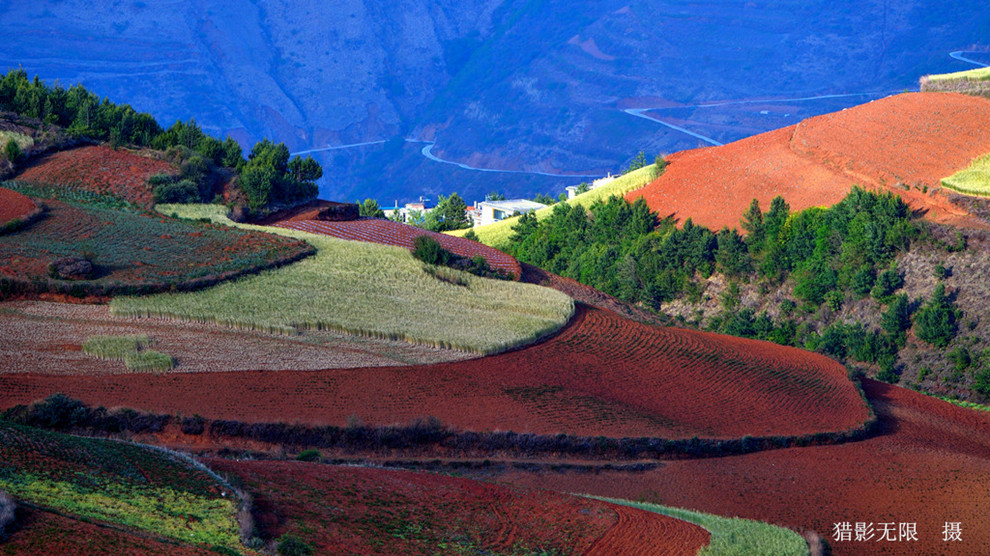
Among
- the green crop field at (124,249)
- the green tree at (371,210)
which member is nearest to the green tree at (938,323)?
the green crop field at (124,249)

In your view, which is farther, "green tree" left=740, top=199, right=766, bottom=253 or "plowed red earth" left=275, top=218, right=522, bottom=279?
"green tree" left=740, top=199, right=766, bottom=253

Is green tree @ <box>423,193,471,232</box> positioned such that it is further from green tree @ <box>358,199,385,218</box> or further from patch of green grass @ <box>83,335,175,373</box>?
patch of green grass @ <box>83,335,175,373</box>

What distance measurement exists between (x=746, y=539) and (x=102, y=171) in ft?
84.5

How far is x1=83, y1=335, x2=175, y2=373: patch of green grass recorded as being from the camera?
17.0 m

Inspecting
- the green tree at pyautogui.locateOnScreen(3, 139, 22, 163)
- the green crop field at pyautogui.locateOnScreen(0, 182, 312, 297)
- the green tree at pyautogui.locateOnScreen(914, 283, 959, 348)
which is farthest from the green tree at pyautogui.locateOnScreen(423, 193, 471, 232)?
the green tree at pyautogui.locateOnScreen(914, 283, 959, 348)

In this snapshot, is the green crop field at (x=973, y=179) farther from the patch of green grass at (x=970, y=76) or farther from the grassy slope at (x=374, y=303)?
the grassy slope at (x=374, y=303)

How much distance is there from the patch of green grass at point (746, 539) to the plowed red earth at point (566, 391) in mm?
4186

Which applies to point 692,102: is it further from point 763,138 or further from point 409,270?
point 409,270

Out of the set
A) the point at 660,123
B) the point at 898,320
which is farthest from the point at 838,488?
the point at 660,123

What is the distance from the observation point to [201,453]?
15.0m

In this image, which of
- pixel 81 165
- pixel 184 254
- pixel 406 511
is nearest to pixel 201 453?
pixel 406 511

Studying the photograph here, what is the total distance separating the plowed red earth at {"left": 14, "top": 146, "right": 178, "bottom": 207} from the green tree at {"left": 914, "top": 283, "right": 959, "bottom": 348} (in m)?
26.1

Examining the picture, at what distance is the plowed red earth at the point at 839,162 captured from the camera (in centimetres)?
3731

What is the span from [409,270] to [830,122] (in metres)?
27.7
